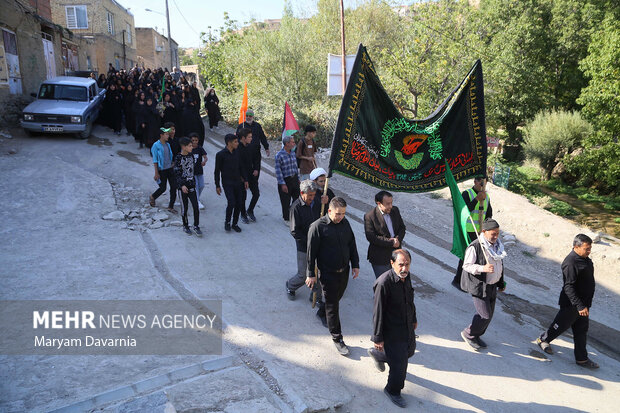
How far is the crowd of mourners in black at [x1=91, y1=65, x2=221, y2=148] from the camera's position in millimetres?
12102

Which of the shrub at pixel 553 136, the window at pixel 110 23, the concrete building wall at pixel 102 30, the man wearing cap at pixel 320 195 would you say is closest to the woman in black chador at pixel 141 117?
the man wearing cap at pixel 320 195

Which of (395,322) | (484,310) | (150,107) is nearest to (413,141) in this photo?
(484,310)

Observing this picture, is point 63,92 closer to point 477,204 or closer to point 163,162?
point 163,162

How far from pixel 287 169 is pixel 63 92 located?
9867mm

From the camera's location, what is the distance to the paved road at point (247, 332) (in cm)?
405

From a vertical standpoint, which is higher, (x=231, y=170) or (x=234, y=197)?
(x=231, y=170)

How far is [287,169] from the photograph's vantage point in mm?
8500

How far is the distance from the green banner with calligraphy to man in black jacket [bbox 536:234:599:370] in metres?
1.58

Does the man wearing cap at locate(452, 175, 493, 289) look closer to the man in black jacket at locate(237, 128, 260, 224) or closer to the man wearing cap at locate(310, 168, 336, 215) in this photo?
the man wearing cap at locate(310, 168, 336, 215)

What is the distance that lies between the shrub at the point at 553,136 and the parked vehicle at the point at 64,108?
2138 cm

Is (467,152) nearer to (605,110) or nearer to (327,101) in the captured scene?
(327,101)

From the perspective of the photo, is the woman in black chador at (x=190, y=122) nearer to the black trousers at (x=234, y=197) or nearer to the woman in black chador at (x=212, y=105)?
the black trousers at (x=234, y=197)

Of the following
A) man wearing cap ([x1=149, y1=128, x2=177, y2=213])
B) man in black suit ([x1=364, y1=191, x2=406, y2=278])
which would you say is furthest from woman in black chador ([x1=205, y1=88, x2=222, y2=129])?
man in black suit ([x1=364, y1=191, x2=406, y2=278])

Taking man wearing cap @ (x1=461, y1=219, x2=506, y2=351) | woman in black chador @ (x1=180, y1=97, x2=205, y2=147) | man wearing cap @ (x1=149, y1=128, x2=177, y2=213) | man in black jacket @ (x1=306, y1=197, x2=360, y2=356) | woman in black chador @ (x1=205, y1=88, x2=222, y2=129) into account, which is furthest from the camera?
woman in black chador @ (x1=205, y1=88, x2=222, y2=129)
